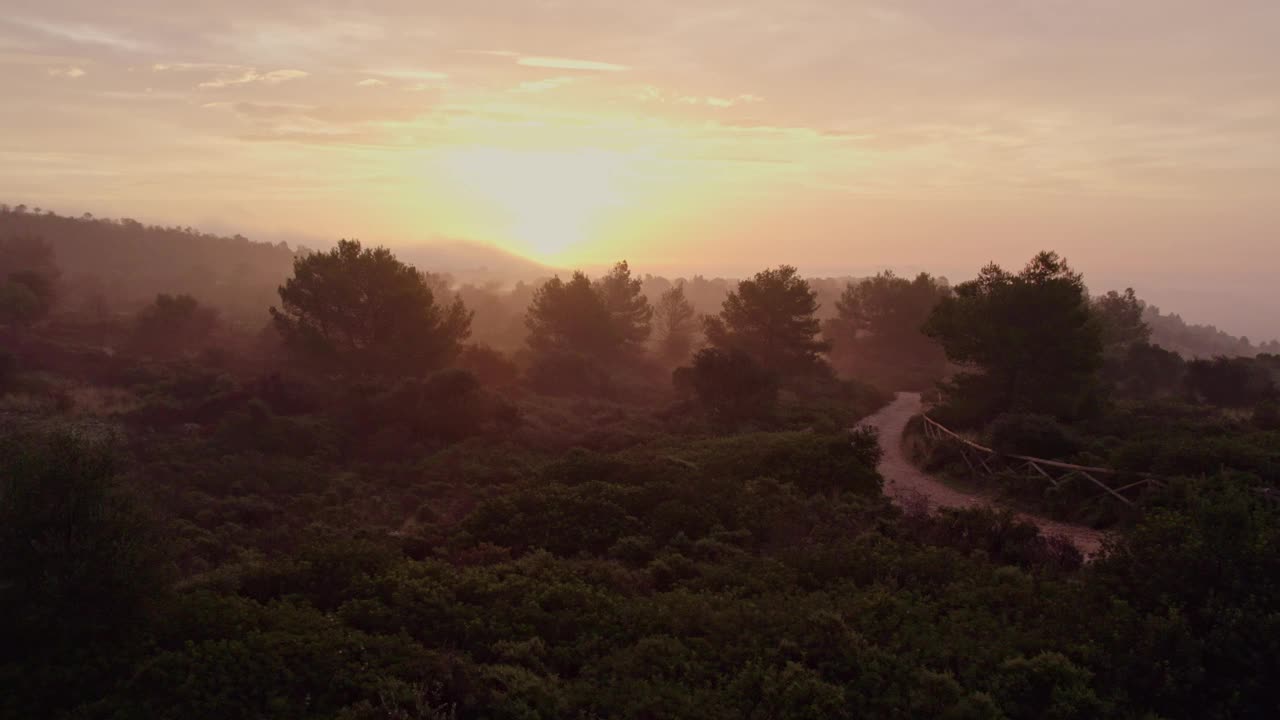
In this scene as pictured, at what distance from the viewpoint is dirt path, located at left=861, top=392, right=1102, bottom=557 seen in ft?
57.4

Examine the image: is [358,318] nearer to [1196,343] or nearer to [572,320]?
[572,320]

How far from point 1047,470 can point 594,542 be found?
13938mm

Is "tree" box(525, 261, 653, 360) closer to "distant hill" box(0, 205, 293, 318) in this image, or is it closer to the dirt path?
the dirt path

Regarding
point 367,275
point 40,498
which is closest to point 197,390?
point 367,275

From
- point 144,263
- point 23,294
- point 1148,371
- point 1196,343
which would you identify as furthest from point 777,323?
point 1196,343

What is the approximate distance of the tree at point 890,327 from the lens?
66625 mm

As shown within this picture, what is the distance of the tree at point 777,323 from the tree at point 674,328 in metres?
15.9

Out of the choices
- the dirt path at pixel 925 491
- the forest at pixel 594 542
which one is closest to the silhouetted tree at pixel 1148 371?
the forest at pixel 594 542

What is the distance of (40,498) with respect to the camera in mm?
11516

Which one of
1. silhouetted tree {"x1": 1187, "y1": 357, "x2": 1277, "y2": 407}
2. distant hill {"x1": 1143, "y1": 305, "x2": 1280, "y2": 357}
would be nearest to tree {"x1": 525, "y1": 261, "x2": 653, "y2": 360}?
silhouetted tree {"x1": 1187, "y1": 357, "x2": 1277, "y2": 407}

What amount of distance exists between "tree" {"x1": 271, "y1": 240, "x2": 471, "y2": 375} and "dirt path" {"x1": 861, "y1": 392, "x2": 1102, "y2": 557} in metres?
25.4

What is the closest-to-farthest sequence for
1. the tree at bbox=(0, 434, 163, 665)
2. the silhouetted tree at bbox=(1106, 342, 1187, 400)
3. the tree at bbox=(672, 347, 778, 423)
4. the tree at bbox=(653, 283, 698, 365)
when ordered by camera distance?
the tree at bbox=(0, 434, 163, 665) < the tree at bbox=(672, 347, 778, 423) < the silhouetted tree at bbox=(1106, 342, 1187, 400) < the tree at bbox=(653, 283, 698, 365)

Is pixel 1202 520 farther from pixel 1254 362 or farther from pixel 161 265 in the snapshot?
pixel 161 265

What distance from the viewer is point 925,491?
23.2 metres
